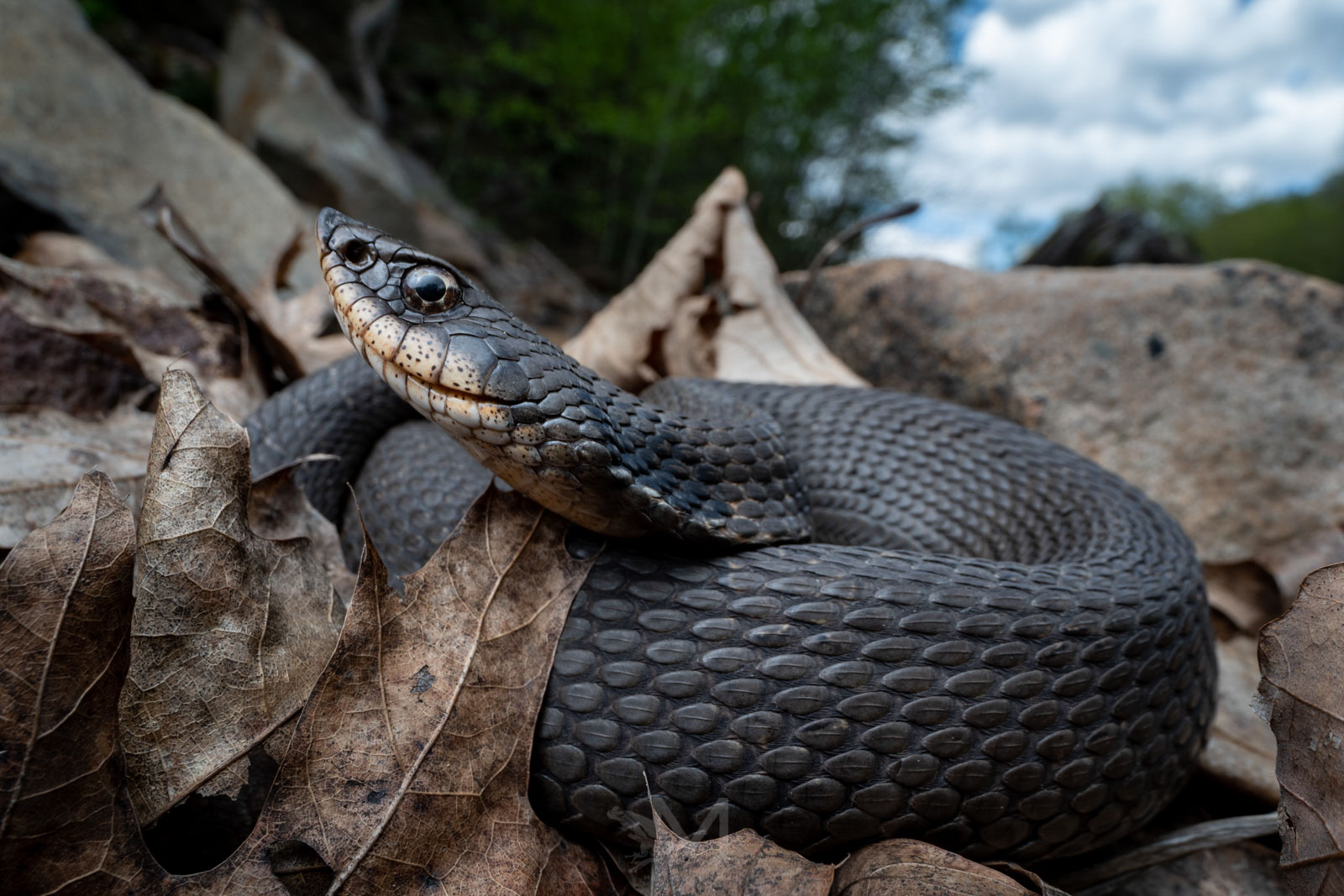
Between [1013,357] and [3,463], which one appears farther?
[1013,357]

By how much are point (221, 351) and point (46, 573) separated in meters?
2.17

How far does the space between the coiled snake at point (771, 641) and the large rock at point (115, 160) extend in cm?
230

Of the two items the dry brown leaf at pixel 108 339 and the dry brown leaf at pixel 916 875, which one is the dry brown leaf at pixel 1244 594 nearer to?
the dry brown leaf at pixel 916 875

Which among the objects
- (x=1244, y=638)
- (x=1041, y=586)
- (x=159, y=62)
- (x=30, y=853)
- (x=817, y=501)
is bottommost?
(x=159, y=62)

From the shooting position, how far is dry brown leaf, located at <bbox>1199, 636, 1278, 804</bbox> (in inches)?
95.7

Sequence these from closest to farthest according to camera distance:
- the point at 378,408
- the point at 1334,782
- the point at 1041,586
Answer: the point at 1334,782
the point at 1041,586
the point at 378,408

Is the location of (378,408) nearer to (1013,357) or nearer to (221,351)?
(221,351)

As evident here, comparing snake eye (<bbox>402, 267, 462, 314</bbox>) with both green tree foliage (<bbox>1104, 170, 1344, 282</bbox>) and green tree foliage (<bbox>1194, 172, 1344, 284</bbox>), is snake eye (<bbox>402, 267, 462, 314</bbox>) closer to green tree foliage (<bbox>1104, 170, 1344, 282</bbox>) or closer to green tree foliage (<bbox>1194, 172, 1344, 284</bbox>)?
green tree foliage (<bbox>1104, 170, 1344, 282</bbox>)

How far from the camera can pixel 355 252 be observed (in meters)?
2.03

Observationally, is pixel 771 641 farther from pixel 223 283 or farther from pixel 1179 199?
pixel 1179 199

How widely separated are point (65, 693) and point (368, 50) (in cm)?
1801

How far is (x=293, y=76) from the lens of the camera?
1181 cm

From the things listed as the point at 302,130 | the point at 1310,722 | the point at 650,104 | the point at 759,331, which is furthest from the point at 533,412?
the point at 650,104

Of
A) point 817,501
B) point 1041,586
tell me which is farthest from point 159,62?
point 1041,586
